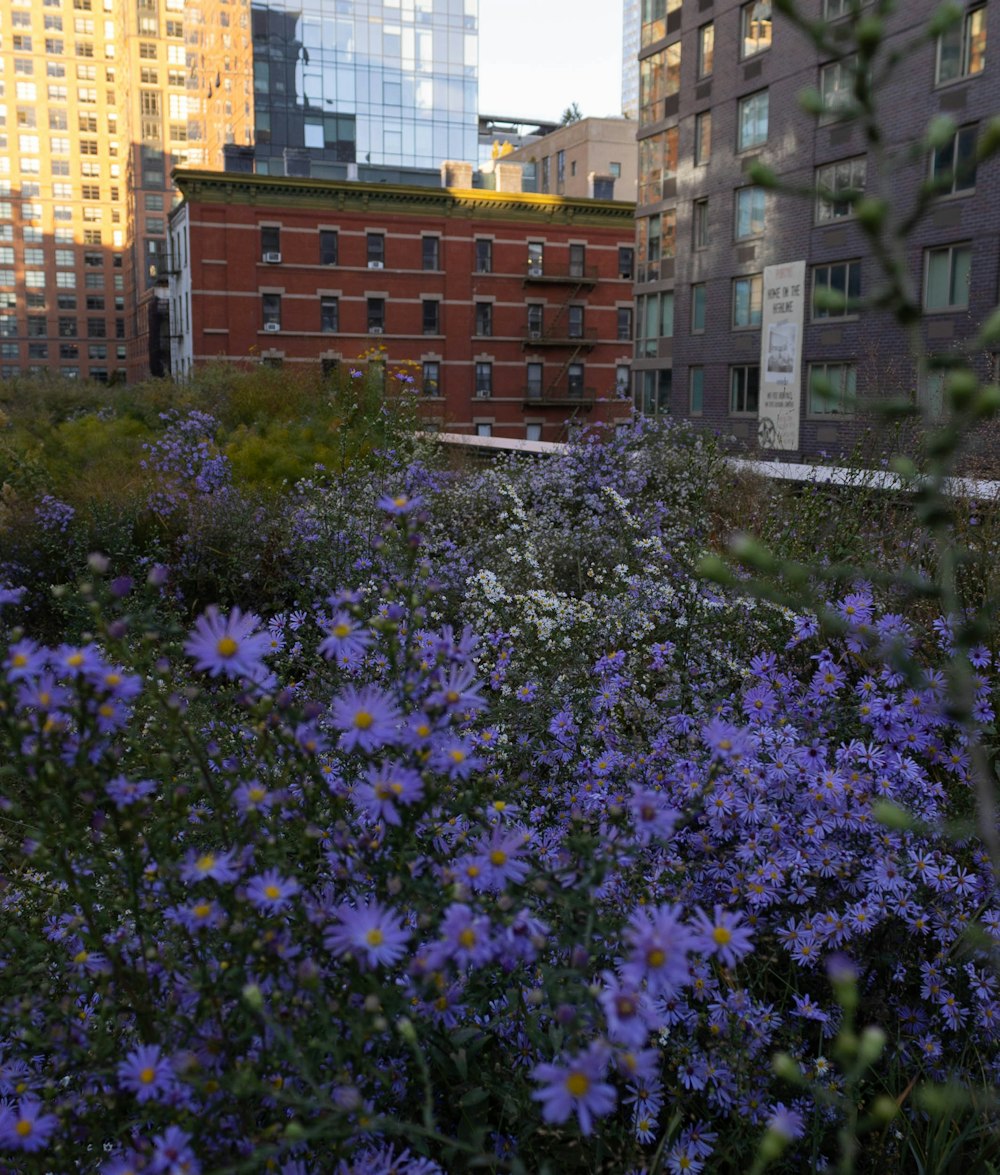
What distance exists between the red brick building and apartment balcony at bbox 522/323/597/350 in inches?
3.5

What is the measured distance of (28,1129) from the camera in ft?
5.57

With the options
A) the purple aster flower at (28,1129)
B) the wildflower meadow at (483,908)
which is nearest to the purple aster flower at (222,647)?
the wildflower meadow at (483,908)

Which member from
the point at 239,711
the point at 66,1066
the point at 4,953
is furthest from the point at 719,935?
the point at 239,711

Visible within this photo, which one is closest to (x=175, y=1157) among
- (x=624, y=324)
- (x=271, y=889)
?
(x=271, y=889)

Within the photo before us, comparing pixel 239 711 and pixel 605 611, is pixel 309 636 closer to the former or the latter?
pixel 239 711

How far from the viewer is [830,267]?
1069 inches

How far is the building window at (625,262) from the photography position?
157 ft

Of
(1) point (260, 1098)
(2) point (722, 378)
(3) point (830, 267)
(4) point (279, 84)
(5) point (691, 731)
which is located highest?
(4) point (279, 84)

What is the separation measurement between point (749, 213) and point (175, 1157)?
31.8 meters

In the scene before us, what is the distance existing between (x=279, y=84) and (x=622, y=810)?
203 feet

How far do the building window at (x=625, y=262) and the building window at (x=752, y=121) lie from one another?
18006 millimetres

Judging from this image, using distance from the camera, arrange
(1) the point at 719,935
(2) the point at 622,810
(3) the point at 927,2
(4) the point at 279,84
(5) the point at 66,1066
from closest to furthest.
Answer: (1) the point at 719,935
(5) the point at 66,1066
(2) the point at 622,810
(3) the point at 927,2
(4) the point at 279,84

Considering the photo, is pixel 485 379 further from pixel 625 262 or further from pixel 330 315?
pixel 625 262

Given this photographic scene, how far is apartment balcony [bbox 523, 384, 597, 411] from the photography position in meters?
45.7
